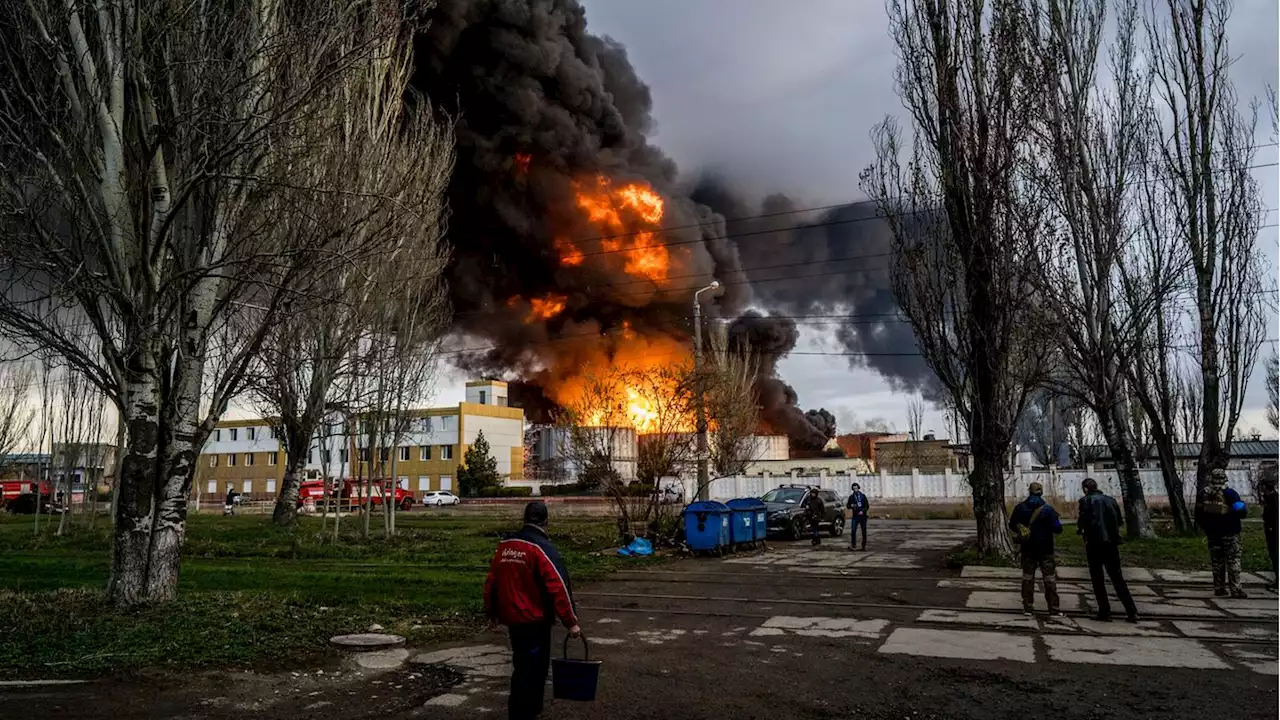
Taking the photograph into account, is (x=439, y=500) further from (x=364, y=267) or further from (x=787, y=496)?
(x=364, y=267)

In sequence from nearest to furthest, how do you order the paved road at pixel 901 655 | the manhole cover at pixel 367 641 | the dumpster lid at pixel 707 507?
the paved road at pixel 901 655 → the manhole cover at pixel 367 641 → the dumpster lid at pixel 707 507

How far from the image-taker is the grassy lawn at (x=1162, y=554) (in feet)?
49.8

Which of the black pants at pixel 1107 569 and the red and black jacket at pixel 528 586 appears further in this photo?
the black pants at pixel 1107 569

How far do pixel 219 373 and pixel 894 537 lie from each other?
1893cm

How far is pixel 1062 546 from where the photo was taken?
1877cm

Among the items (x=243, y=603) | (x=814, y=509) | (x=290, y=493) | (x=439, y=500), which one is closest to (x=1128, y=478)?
Result: (x=814, y=509)

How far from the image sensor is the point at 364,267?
18375 millimetres

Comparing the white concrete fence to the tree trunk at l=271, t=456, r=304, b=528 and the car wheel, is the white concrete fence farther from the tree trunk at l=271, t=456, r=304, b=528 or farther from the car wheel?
the tree trunk at l=271, t=456, r=304, b=528

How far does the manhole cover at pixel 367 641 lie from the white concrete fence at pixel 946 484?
2902 centimetres

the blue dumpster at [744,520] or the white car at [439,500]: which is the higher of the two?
the blue dumpster at [744,520]

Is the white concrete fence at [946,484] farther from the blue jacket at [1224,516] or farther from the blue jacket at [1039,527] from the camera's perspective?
the blue jacket at [1039,527]

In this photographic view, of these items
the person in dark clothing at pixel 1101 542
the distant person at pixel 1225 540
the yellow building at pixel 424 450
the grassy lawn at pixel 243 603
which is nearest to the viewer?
the grassy lawn at pixel 243 603

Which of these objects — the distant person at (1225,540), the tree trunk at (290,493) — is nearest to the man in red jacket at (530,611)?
the distant person at (1225,540)

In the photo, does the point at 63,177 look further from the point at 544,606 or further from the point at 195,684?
the point at 544,606
